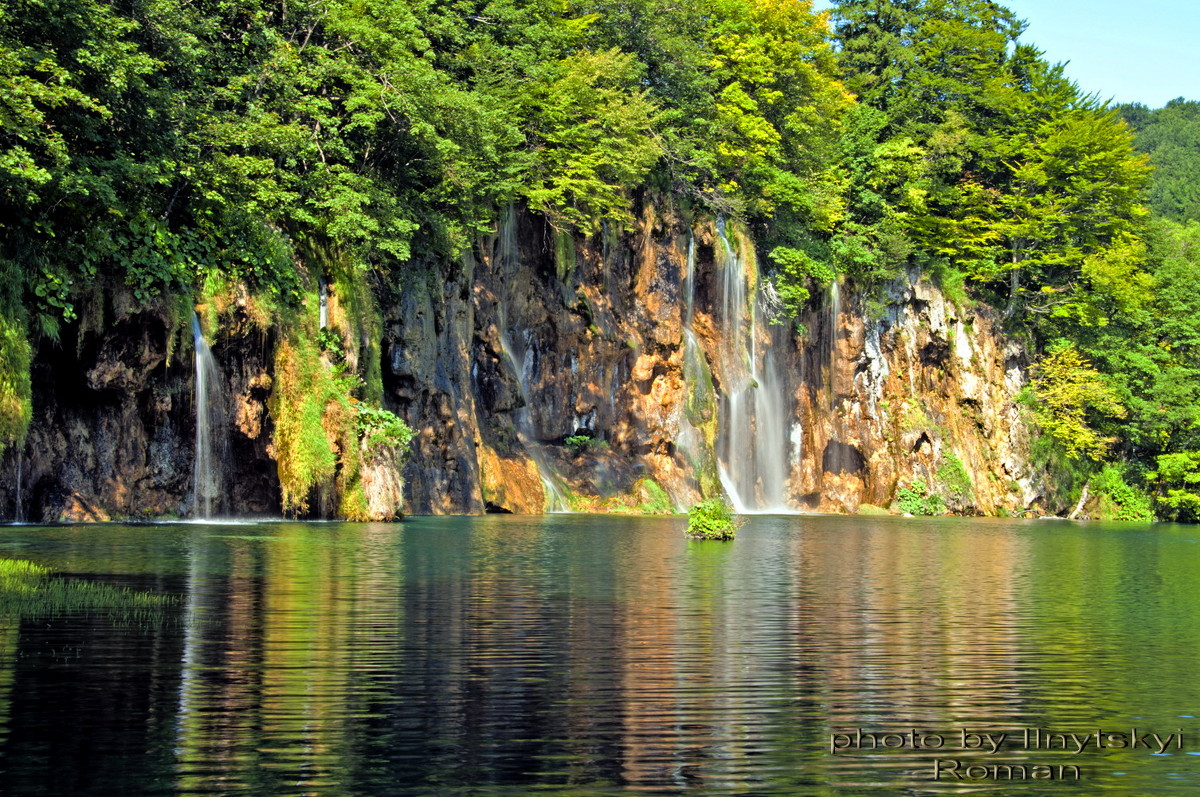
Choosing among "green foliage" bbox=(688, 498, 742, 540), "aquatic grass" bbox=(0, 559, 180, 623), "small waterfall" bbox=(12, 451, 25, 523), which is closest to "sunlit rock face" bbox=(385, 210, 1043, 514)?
"green foliage" bbox=(688, 498, 742, 540)

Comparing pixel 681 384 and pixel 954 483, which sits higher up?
pixel 681 384

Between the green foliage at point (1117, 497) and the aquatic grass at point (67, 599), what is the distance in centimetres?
6641

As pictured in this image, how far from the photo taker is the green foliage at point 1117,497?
71625mm

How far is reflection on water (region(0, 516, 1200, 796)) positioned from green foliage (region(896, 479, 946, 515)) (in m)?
43.3

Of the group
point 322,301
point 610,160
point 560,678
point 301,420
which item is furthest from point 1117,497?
point 560,678

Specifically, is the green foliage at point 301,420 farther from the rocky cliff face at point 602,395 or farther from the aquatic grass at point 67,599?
the aquatic grass at point 67,599

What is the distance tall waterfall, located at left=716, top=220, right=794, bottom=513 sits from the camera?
202ft

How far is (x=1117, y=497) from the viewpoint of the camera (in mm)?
72312

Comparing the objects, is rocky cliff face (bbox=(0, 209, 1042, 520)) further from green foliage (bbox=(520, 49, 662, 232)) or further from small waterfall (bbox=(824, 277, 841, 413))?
green foliage (bbox=(520, 49, 662, 232))

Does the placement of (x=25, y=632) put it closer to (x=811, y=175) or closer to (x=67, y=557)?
(x=67, y=557)

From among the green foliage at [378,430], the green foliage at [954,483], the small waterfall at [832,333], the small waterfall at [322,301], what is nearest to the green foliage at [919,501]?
the green foliage at [954,483]

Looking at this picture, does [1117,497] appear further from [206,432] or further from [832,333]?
[206,432]

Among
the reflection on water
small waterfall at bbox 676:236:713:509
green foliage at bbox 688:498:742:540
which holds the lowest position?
the reflection on water

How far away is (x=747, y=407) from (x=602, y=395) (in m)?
10.3
